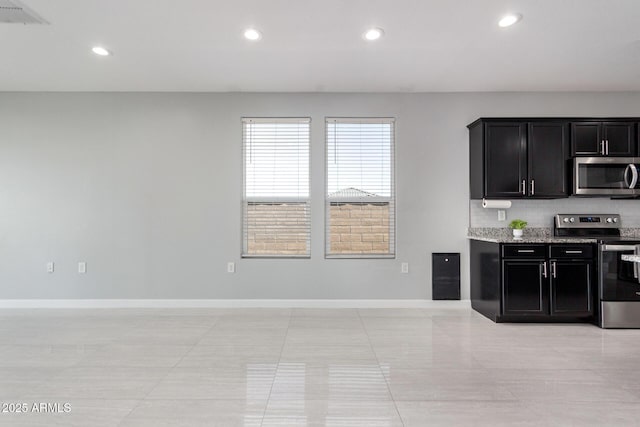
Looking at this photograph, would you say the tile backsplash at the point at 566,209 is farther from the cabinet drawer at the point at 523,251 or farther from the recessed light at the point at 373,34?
the recessed light at the point at 373,34

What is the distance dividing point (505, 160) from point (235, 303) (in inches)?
141

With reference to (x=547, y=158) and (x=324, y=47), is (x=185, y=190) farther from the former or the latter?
(x=547, y=158)

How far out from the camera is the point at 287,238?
4.35 metres

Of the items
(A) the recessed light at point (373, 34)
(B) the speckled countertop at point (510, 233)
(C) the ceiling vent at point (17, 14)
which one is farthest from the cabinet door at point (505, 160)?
(C) the ceiling vent at point (17, 14)

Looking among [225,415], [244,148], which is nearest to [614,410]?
[225,415]

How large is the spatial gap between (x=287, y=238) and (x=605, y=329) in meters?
3.46

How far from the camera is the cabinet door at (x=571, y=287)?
356 centimetres

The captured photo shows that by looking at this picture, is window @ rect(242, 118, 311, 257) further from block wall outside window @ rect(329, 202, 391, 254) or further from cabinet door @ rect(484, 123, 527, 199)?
cabinet door @ rect(484, 123, 527, 199)

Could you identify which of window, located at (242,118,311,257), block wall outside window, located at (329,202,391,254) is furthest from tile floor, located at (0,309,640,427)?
window, located at (242,118,311,257)

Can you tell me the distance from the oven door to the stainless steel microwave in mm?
695

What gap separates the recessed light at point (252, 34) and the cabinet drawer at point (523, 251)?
3.13 meters

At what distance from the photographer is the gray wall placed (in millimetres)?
4273

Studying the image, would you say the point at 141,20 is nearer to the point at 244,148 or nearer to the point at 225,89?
the point at 225,89

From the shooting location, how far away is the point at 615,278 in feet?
11.4
